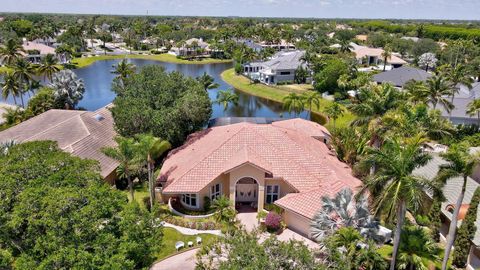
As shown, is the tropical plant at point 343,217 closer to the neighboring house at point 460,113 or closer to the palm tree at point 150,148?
the palm tree at point 150,148

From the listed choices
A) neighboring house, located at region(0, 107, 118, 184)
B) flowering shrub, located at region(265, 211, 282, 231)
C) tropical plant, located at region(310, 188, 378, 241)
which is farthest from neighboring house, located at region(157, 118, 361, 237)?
neighboring house, located at region(0, 107, 118, 184)

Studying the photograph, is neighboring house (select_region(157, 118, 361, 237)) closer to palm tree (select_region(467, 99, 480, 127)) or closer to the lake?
palm tree (select_region(467, 99, 480, 127))

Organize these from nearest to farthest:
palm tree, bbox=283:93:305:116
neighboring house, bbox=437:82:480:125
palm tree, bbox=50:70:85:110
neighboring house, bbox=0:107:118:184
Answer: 1. neighboring house, bbox=0:107:118:184
2. neighboring house, bbox=437:82:480:125
3. palm tree, bbox=50:70:85:110
4. palm tree, bbox=283:93:305:116

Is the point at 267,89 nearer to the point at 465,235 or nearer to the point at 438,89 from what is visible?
the point at 438,89

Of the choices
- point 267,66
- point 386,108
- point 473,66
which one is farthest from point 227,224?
point 473,66

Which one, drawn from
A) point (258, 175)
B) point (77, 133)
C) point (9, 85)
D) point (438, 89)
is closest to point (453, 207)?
point (258, 175)

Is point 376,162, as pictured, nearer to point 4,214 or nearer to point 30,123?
point 4,214
